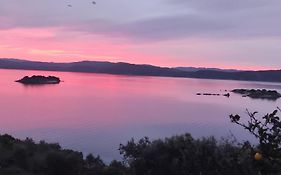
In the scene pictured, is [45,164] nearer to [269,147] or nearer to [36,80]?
[269,147]

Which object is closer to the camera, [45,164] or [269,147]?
[269,147]

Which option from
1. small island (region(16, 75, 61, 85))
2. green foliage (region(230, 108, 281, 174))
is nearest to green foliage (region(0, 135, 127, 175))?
green foliage (region(230, 108, 281, 174))

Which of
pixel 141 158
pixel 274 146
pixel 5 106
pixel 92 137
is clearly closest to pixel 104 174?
pixel 141 158

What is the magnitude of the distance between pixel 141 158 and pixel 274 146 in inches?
231

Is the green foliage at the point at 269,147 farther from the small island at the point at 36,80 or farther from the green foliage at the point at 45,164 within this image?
the small island at the point at 36,80

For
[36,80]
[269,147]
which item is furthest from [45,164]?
[36,80]

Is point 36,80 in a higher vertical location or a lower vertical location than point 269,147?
lower

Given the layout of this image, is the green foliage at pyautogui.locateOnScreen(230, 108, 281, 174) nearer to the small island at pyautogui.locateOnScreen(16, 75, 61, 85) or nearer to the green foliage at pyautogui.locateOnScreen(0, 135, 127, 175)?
the green foliage at pyautogui.locateOnScreen(0, 135, 127, 175)

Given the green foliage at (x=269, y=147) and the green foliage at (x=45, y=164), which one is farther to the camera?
the green foliage at (x=45, y=164)

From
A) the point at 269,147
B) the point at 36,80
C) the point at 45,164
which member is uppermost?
the point at 269,147

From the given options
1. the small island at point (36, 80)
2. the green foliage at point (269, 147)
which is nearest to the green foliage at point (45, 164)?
the green foliage at point (269, 147)

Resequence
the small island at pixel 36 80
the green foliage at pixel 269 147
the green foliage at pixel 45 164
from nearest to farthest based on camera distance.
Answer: the green foliage at pixel 269 147
the green foliage at pixel 45 164
the small island at pixel 36 80

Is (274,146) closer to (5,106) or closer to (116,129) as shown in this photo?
(116,129)

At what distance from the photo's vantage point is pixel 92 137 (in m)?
37.3
